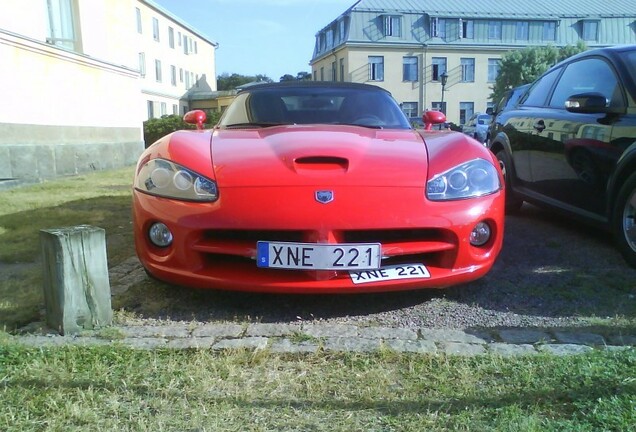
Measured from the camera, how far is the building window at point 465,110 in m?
49.2

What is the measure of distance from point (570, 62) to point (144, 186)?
3.77m

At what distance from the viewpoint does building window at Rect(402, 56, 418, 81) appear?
48094 mm

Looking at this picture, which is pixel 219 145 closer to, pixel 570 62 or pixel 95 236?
pixel 95 236

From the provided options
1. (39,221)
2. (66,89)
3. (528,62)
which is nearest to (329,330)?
(39,221)

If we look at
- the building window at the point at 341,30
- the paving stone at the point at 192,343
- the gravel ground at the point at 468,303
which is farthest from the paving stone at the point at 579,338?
the building window at the point at 341,30

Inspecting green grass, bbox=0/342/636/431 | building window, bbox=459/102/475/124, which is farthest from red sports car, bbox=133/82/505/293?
building window, bbox=459/102/475/124

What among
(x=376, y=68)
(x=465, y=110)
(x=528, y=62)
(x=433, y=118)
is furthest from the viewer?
(x=465, y=110)

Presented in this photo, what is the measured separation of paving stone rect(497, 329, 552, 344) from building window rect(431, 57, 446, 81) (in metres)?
48.4

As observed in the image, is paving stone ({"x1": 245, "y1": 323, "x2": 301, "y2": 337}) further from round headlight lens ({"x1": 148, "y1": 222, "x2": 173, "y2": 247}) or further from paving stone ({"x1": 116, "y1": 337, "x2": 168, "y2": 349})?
round headlight lens ({"x1": 148, "y1": 222, "x2": 173, "y2": 247})

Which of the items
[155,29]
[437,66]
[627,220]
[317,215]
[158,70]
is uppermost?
[155,29]

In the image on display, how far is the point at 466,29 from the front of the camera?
48.3 m

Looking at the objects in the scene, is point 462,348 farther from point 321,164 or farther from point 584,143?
point 584,143

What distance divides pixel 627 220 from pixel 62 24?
978 centimetres

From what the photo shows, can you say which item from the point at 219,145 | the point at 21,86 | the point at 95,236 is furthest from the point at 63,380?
the point at 21,86
